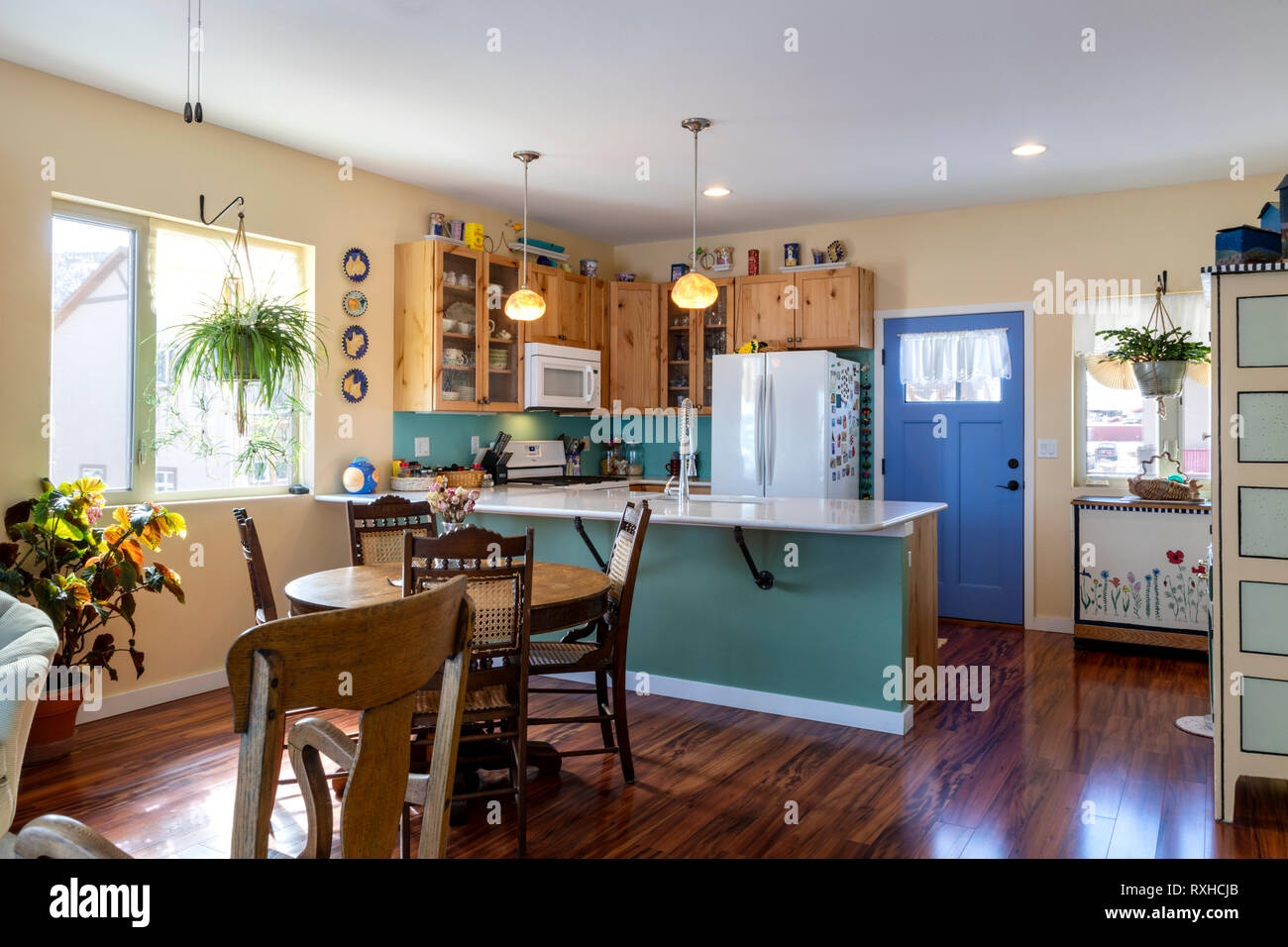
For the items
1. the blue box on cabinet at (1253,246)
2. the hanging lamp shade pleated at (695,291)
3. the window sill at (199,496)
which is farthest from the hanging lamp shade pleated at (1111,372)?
the window sill at (199,496)

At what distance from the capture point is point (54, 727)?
127 inches

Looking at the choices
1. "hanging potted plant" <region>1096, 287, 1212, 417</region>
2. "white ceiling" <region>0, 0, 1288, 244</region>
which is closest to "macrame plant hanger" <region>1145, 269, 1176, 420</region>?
"hanging potted plant" <region>1096, 287, 1212, 417</region>

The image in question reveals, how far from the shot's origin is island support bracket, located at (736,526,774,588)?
3752 mm

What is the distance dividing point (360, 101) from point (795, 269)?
125 inches

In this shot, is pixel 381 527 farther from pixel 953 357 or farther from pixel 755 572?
pixel 953 357

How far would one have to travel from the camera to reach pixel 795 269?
601cm

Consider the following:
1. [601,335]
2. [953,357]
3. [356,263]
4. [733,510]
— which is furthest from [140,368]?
[953,357]

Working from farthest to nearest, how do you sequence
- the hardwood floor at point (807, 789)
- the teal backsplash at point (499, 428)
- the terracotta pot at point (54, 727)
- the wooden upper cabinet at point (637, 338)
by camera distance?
the wooden upper cabinet at point (637, 338) → the teal backsplash at point (499, 428) → the terracotta pot at point (54, 727) → the hardwood floor at point (807, 789)

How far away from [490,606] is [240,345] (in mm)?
2165

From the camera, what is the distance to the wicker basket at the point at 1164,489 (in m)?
4.78

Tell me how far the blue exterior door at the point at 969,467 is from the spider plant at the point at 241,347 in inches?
149

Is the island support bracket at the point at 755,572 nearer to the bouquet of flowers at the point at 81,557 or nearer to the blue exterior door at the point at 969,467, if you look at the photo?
the bouquet of flowers at the point at 81,557

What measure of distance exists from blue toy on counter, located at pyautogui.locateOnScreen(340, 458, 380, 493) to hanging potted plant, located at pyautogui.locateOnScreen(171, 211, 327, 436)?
0.62 m
